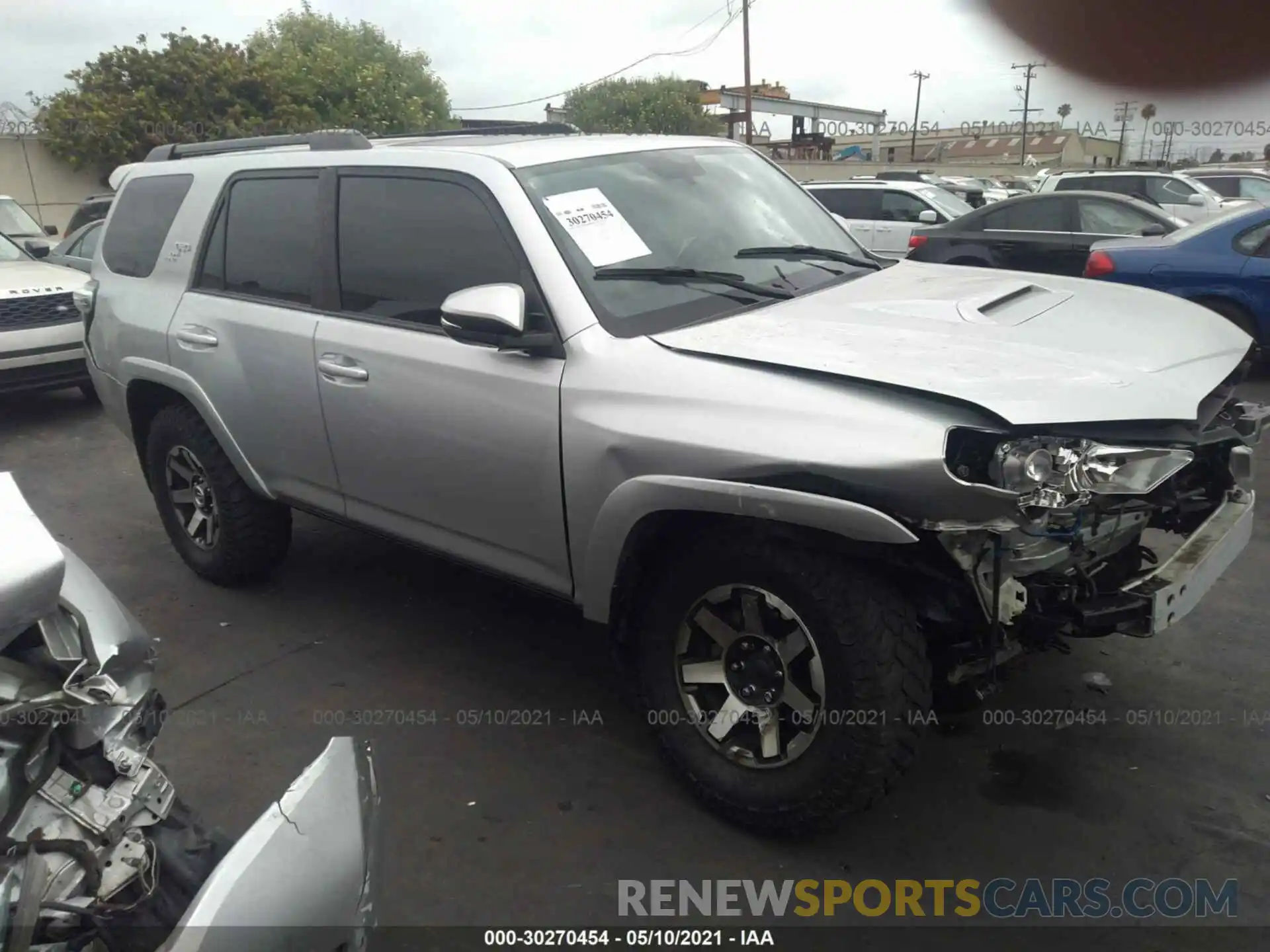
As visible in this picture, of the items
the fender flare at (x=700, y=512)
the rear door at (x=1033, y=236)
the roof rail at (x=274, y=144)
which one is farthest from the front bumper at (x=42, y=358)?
the rear door at (x=1033, y=236)

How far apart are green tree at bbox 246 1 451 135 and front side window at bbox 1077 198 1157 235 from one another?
13.5 meters

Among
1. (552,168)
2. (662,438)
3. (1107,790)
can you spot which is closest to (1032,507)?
(662,438)

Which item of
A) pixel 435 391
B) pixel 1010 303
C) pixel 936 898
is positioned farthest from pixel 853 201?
pixel 936 898

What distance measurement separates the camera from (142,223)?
4.71 m

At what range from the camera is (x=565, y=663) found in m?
3.92

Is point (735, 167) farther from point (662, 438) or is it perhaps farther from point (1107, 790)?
point (1107, 790)

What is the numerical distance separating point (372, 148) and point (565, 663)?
83.4 inches

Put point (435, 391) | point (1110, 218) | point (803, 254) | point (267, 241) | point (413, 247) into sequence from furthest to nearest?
point (1110, 218) < point (267, 241) < point (803, 254) < point (413, 247) < point (435, 391)

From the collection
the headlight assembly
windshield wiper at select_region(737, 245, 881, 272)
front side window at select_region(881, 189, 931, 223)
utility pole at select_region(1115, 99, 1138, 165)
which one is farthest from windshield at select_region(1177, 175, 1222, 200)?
utility pole at select_region(1115, 99, 1138, 165)

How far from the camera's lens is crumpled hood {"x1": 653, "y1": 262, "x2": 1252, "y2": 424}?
2402 millimetres

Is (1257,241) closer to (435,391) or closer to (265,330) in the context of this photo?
(435,391)

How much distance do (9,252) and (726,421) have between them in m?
8.94

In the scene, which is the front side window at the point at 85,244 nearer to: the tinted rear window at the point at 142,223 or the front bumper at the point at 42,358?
the front bumper at the point at 42,358

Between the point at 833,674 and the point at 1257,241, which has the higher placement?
the point at 1257,241
